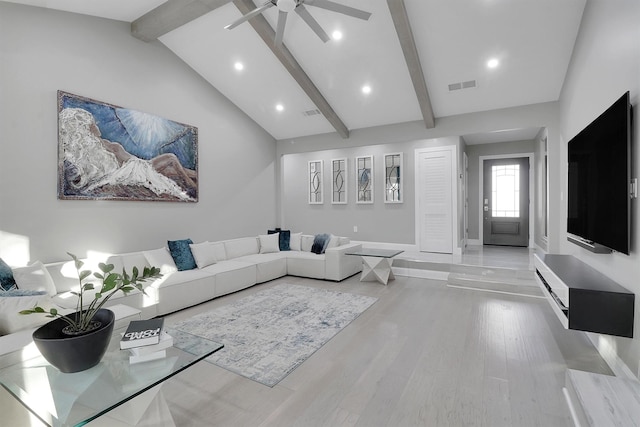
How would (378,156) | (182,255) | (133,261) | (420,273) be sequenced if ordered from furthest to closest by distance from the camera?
(378,156) < (420,273) < (182,255) < (133,261)

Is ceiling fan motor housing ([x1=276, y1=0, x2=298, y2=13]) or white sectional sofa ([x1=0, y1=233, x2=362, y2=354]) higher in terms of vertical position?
ceiling fan motor housing ([x1=276, y1=0, x2=298, y2=13])

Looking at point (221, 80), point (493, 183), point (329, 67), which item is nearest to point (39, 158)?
point (221, 80)

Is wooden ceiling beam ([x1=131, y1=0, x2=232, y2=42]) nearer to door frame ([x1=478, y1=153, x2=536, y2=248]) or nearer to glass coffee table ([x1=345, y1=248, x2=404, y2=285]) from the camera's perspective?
glass coffee table ([x1=345, y1=248, x2=404, y2=285])

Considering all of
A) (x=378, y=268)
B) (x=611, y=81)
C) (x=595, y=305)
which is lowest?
(x=378, y=268)

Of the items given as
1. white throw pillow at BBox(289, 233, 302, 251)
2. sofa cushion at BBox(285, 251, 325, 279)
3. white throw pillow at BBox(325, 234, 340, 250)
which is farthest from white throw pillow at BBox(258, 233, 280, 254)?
white throw pillow at BBox(325, 234, 340, 250)

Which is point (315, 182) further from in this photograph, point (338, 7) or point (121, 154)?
point (338, 7)

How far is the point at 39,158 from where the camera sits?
3.56m

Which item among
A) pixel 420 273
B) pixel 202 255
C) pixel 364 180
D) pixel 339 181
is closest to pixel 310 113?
pixel 339 181

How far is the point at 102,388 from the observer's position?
1339 millimetres

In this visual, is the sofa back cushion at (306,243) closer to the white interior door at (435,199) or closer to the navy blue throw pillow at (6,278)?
the white interior door at (435,199)

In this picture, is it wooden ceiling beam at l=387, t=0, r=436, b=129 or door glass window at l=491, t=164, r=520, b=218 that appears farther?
door glass window at l=491, t=164, r=520, b=218

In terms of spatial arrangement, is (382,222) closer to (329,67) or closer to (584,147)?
(329,67)

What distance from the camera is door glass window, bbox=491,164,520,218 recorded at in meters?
7.36

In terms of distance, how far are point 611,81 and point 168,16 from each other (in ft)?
15.8
